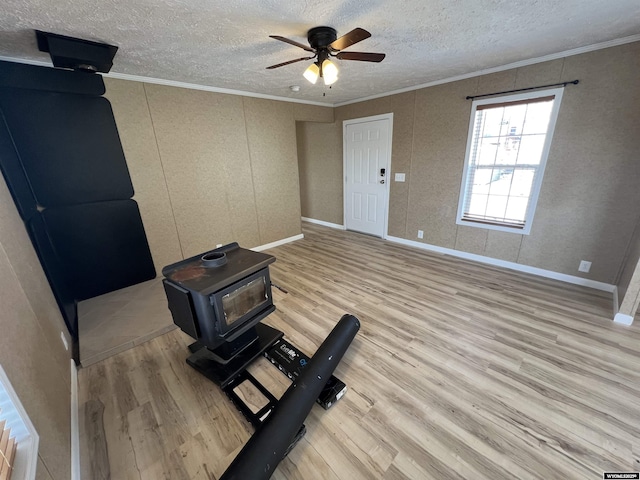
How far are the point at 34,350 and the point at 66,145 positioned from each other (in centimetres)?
223

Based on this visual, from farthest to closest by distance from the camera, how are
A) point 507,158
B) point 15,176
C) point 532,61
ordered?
1. point 507,158
2. point 532,61
3. point 15,176

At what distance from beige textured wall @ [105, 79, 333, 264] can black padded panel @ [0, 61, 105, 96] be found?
138 mm

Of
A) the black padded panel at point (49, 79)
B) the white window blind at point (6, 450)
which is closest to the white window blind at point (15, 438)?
the white window blind at point (6, 450)

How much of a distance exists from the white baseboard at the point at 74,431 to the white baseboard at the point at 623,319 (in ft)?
13.0

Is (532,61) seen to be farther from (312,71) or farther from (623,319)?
(623,319)

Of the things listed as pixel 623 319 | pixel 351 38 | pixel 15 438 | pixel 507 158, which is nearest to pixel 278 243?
pixel 351 38

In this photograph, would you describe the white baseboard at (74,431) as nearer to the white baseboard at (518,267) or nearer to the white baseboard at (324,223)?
the white baseboard at (518,267)

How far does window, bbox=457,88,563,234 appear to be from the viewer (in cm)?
275

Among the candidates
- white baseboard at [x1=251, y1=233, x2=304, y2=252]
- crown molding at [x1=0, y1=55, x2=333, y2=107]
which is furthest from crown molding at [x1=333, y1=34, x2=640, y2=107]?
white baseboard at [x1=251, y1=233, x2=304, y2=252]

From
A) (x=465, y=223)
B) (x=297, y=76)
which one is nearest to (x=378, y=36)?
(x=297, y=76)

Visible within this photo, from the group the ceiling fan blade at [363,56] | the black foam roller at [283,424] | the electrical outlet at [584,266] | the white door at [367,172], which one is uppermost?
the ceiling fan blade at [363,56]

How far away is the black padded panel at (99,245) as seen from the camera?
8.29 ft

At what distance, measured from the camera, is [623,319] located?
7.14 feet

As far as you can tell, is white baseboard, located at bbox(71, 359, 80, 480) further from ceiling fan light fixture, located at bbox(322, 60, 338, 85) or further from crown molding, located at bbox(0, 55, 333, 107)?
ceiling fan light fixture, located at bbox(322, 60, 338, 85)
